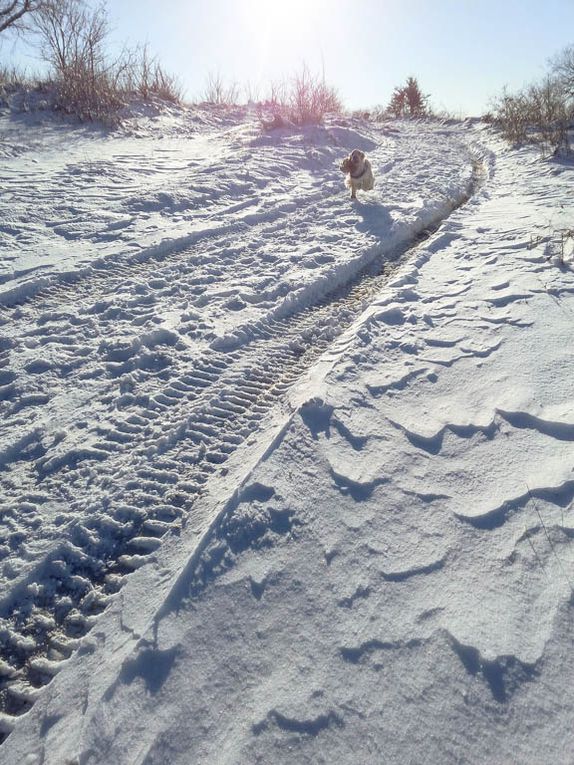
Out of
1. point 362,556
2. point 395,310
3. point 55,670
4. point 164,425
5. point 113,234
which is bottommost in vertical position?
point 55,670

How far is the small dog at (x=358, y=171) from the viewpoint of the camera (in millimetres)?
5863

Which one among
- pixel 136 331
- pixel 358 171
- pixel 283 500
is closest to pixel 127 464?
pixel 283 500

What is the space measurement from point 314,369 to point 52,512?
1587mm

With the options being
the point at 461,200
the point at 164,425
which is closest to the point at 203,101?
the point at 461,200

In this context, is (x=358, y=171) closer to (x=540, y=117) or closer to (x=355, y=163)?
(x=355, y=163)

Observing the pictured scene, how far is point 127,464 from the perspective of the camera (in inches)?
86.9

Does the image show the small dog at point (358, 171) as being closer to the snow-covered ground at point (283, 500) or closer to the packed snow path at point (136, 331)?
the packed snow path at point (136, 331)

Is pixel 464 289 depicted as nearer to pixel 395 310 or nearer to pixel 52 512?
pixel 395 310

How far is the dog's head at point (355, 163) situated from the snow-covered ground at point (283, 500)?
6.55 feet

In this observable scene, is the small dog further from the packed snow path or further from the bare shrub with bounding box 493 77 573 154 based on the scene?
the bare shrub with bounding box 493 77 573 154

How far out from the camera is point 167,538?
1884mm

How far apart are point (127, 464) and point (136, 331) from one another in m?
1.25

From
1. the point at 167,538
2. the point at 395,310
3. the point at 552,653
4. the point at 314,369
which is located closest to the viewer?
the point at 552,653

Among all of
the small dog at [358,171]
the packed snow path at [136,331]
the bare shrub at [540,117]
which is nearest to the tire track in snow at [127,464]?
the packed snow path at [136,331]
